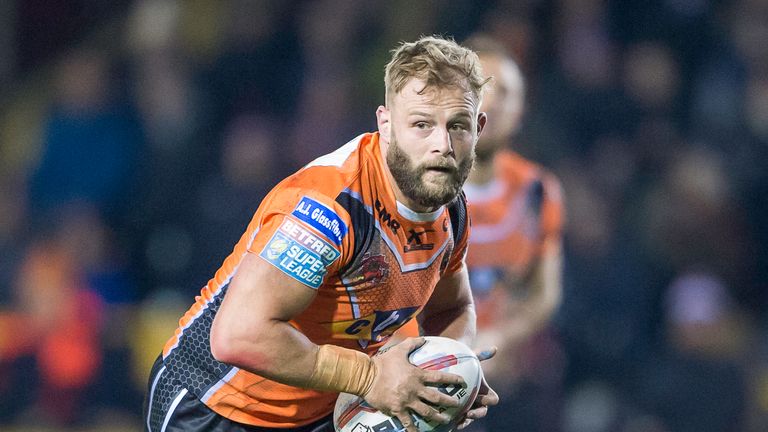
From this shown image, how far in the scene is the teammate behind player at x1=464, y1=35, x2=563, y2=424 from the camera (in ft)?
18.4

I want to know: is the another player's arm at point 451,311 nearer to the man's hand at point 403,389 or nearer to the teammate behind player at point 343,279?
the teammate behind player at point 343,279

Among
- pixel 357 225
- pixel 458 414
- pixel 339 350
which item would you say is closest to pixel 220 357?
pixel 339 350

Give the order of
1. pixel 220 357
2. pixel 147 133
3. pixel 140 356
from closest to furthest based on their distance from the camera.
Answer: pixel 220 357 → pixel 140 356 → pixel 147 133

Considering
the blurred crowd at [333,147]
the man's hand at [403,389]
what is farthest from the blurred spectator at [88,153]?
the man's hand at [403,389]

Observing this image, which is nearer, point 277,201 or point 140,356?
point 277,201

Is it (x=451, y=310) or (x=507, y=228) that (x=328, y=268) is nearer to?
(x=451, y=310)

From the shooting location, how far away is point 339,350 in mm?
3053

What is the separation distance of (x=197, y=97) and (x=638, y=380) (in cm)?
385

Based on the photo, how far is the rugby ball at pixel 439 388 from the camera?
3133mm

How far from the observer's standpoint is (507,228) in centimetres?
576

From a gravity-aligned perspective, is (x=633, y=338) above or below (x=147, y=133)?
below

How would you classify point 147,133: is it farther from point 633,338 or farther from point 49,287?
point 633,338

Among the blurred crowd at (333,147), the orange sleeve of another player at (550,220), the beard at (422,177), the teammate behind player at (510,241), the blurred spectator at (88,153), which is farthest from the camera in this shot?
the blurred spectator at (88,153)

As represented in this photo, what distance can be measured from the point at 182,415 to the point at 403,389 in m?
0.86
